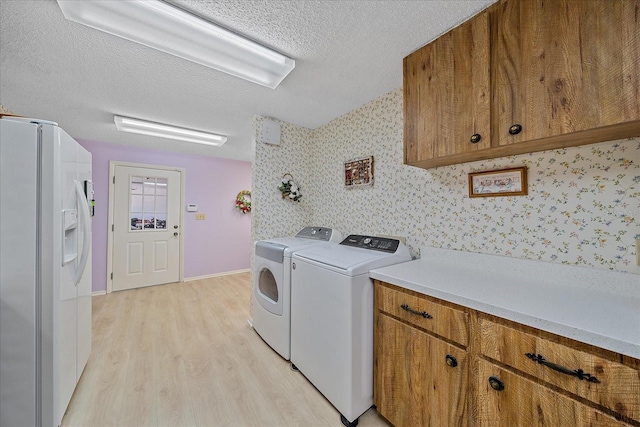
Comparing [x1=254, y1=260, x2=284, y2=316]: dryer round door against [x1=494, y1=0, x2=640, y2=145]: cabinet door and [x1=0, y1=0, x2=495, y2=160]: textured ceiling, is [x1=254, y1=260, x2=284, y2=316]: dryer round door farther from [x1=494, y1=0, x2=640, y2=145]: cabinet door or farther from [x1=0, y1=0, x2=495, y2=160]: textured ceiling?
[x1=494, y1=0, x2=640, y2=145]: cabinet door

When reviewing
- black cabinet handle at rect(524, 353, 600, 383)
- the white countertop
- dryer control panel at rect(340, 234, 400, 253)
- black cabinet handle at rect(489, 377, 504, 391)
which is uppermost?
dryer control panel at rect(340, 234, 400, 253)

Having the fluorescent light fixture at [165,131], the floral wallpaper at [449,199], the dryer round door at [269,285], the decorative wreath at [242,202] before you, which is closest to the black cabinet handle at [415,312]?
the floral wallpaper at [449,199]

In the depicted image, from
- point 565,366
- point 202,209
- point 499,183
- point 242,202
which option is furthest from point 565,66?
point 202,209

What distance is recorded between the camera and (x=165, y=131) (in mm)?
2930

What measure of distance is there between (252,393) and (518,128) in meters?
2.20

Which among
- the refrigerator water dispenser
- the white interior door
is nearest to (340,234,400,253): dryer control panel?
the refrigerator water dispenser

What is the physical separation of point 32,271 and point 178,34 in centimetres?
144

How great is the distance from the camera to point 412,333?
119 cm

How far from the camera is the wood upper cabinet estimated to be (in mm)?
838

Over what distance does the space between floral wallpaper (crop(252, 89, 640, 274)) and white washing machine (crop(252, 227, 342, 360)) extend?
293 mm

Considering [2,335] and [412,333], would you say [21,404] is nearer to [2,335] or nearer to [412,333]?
[2,335]

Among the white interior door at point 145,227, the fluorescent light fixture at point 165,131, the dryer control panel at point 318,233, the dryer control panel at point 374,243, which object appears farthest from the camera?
the white interior door at point 145,227

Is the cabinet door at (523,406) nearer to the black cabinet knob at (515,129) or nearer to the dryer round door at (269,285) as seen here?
the black cabinet knob at (515,129)

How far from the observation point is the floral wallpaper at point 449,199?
1.06m
